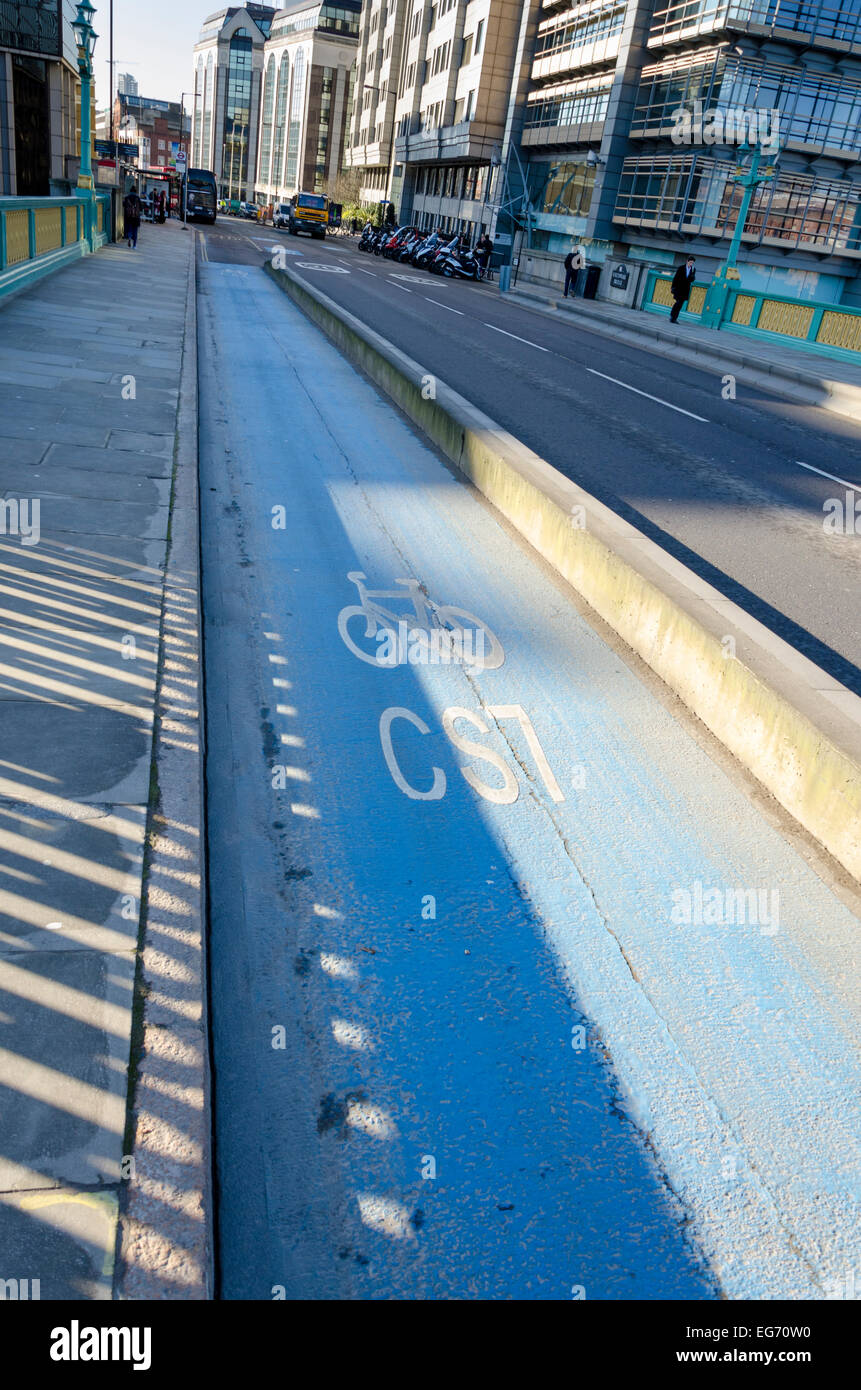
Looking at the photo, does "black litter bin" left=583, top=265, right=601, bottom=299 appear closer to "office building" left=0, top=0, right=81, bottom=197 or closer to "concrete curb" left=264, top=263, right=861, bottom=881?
"office building" left=0, top=0, right=81, bottom=197

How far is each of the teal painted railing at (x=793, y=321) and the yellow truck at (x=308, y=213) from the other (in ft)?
149

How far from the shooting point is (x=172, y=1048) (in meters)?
2.81

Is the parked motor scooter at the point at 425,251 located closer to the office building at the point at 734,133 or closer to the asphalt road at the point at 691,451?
the office building at the point at 734,133

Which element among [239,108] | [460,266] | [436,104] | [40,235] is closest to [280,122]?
[239,108]

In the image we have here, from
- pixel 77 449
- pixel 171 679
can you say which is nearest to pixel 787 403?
pixel 77 449

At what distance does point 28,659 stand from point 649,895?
3.18 m

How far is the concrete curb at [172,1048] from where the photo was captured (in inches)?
89.5

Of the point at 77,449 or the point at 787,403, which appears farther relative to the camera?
the point at 787,403

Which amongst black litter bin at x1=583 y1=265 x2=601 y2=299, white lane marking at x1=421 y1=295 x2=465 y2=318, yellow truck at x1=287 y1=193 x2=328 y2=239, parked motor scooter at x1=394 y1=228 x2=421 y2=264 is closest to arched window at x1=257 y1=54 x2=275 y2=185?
yellow truck at x1=287 y1=193 x2=328 y2=239

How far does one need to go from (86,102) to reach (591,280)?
18.8 metres

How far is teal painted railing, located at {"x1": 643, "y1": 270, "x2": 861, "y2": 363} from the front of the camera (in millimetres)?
23719

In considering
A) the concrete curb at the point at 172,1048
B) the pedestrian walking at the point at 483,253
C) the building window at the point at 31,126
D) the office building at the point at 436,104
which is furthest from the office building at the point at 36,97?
the concrete curb at the point at 172,1048
